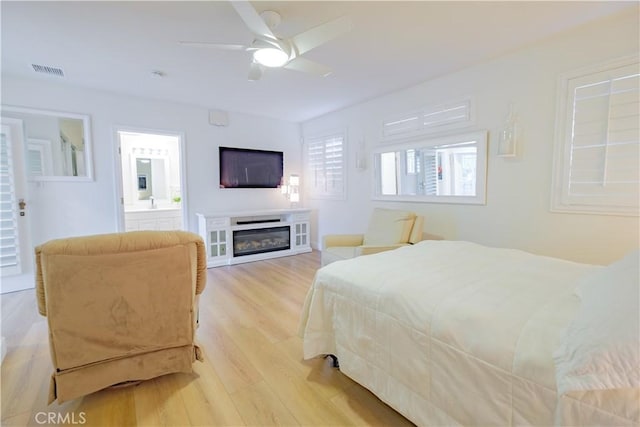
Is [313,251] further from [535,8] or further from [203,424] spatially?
[535,8]

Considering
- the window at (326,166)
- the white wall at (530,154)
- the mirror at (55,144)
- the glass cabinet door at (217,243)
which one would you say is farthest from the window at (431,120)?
the mirror at (55,144)

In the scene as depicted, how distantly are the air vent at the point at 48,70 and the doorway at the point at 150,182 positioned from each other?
1806mm

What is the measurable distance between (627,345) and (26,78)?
17.6 feet

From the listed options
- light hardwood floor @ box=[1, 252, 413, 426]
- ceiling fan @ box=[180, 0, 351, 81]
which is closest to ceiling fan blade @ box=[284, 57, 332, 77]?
ceiling fan @ box=[180, 0, 351, 81]

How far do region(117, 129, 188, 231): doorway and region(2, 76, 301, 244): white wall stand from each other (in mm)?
685

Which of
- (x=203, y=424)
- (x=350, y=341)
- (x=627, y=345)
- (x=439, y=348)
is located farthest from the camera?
(x=350, y=341)

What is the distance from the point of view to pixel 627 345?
0.78 m

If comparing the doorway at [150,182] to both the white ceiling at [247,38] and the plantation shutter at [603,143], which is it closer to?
the white ceiling at [247,38]

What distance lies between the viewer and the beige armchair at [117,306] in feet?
4.99

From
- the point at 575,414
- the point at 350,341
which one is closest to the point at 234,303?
the point at 350,341

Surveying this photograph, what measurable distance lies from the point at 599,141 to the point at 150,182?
6.37m

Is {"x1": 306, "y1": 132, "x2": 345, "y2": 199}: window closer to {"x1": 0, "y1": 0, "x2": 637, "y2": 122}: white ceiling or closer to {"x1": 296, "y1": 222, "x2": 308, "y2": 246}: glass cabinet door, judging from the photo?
{"x1": 296, "y1": 222, "x2": 308, "y2": 246}: glass cabinet door

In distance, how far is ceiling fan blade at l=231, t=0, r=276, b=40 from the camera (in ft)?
5.19

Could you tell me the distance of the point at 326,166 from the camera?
512cm
